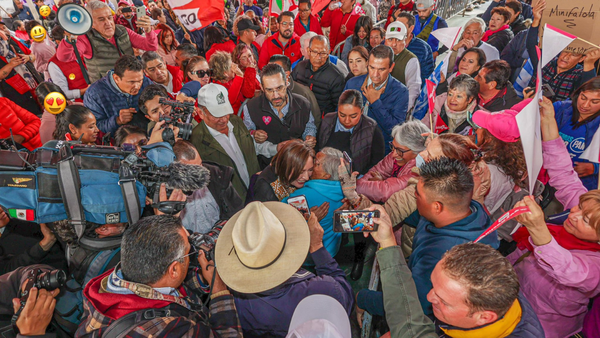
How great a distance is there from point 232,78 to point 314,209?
250cm

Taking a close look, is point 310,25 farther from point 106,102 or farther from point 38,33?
point 38,33

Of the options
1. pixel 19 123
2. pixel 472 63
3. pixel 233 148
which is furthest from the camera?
pixel 472 63

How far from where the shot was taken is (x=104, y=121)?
3.54 meters

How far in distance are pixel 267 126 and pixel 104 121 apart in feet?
6.02

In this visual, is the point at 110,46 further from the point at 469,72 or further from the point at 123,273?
the point at 469,72

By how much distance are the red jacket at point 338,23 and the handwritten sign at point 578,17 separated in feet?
14.3

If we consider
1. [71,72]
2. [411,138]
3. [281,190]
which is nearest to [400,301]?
[281,190]

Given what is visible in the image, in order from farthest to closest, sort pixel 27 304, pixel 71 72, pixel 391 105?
pixel 71 72 → pixel 391 105 → pixel 27 304

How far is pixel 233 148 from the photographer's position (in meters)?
3.23

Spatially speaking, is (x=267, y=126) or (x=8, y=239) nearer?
(x=8, y=239)

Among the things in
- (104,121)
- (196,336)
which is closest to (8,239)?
(104,121)

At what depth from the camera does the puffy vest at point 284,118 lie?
367cm

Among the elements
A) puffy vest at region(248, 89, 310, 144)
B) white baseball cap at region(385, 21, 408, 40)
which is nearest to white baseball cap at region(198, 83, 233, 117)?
puffy vest at region(248, 89, 310, 144)

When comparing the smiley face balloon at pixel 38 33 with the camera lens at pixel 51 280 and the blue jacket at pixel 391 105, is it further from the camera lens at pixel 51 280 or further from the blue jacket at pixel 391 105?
the blue jacket at pixel 391 105
